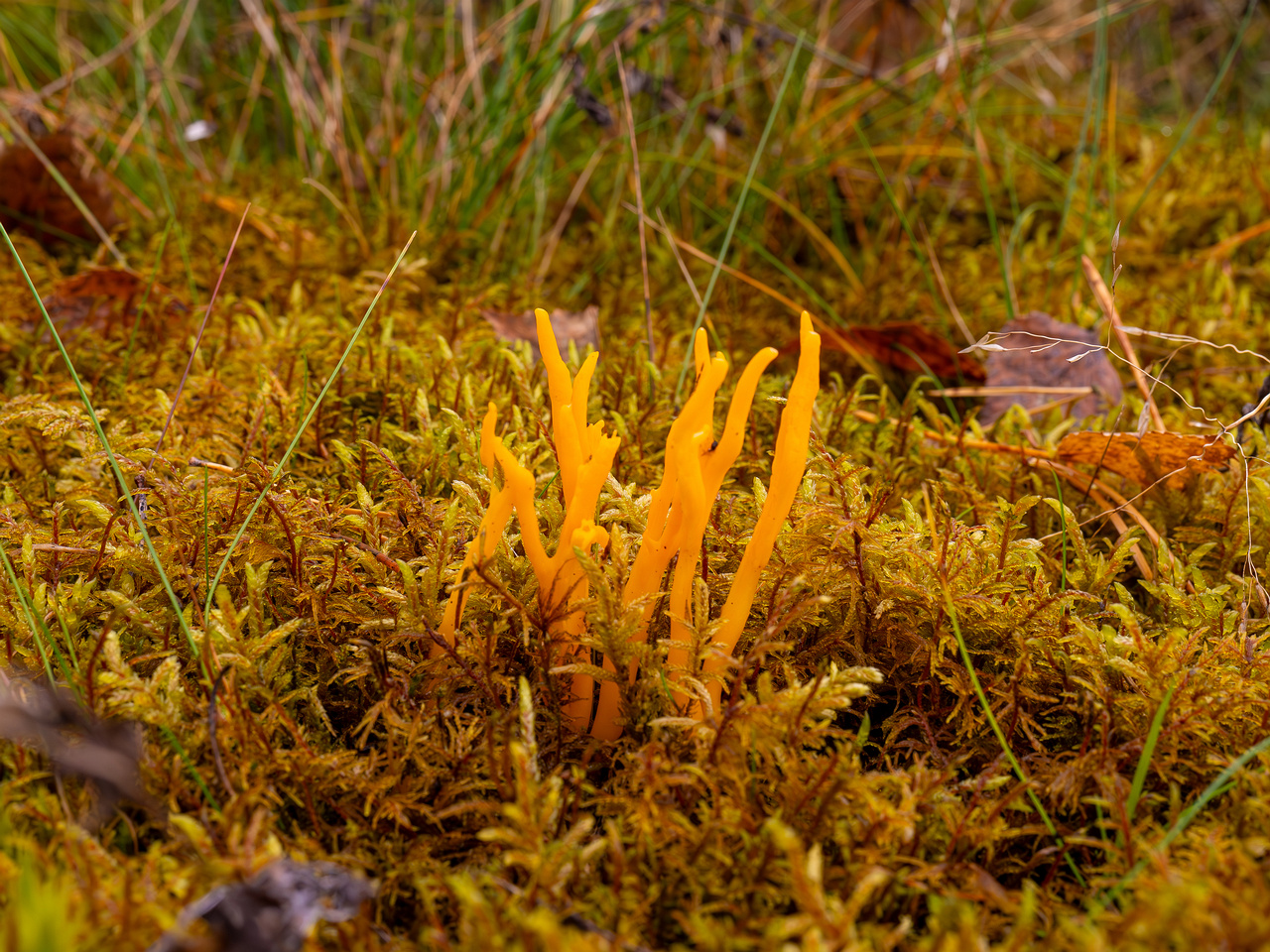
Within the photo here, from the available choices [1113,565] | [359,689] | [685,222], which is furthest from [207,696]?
[685,222]

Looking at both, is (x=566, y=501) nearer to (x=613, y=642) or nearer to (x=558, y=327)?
(x=613, y=642)

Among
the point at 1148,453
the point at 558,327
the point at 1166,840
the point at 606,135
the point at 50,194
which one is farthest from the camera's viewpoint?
the point at 606,135

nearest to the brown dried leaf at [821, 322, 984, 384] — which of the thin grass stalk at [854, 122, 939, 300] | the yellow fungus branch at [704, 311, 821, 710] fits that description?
the thin grass stalk at [854, 122, 939, 300]

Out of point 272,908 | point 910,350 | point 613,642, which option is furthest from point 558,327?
point 272,908

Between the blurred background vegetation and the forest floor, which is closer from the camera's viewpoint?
the forest floor

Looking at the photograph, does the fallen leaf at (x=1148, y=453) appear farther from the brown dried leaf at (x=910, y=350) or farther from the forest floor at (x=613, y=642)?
the brown dried leaf at (x=910, y=350)

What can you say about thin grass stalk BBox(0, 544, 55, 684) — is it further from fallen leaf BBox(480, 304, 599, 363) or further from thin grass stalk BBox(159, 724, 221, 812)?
fallen leaf BBox(480, 304, 599, 363)
